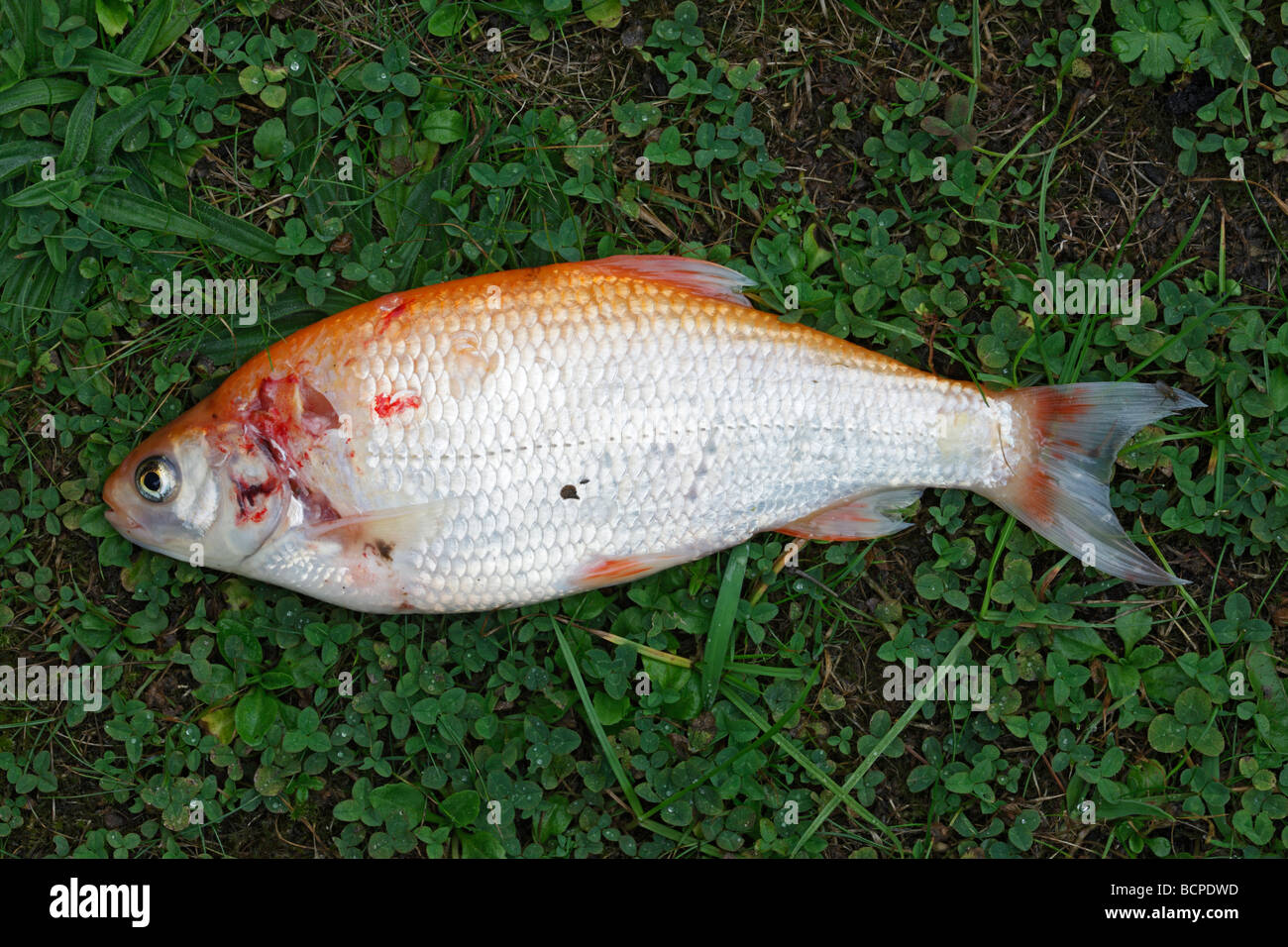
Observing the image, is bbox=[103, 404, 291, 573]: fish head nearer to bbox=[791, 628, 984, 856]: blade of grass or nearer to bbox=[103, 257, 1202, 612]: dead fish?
bbox=[103, 257, 1202, 612]: dead fish

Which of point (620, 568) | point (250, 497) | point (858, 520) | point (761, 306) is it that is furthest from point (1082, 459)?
point (250, 497)

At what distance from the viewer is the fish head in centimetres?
292

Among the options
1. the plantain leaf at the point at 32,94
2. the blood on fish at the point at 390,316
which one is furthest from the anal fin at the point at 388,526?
the plantain leaf at the point at 32,94

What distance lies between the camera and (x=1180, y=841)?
333cm

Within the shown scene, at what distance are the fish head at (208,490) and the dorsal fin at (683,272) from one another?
4.17 ft

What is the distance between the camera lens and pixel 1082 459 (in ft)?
10.1

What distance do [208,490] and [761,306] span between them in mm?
1983

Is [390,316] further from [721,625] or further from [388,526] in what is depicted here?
[721,625]

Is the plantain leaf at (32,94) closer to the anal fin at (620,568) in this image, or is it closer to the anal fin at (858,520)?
the anal fin at (620,568)

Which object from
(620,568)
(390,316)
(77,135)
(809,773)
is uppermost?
(77,135)

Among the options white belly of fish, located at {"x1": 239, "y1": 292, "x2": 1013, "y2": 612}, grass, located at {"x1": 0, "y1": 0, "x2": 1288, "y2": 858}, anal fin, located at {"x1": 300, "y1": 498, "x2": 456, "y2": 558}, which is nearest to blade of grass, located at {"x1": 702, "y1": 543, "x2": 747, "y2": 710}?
grass, located at {"x1": 0, "y1": 0, "x2": 1288, "y2": 858}

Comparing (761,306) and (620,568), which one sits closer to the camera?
(620,568)

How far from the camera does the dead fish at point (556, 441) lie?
2887 millimetres
